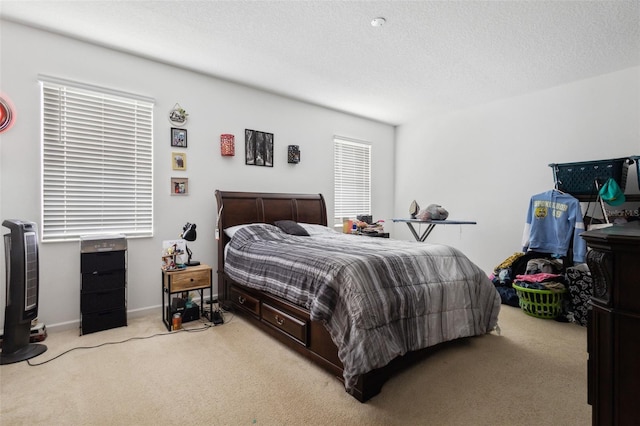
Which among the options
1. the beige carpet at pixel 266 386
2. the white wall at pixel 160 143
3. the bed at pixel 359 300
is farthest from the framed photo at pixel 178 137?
the beige carpet at pixel 266 386

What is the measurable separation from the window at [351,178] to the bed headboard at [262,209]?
0.62 metres

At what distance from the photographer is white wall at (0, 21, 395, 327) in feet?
8.66

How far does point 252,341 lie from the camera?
2.58 meters

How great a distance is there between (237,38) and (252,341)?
2628mm

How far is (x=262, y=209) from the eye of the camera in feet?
12.7

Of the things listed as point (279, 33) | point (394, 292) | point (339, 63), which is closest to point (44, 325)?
point (394, 292)

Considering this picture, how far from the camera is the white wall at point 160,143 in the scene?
2.64m

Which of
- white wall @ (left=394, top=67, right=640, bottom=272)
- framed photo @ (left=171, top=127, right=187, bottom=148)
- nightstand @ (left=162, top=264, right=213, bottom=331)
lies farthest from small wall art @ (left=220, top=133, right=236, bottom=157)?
white wall @ (left=394, top=67, right=640, bottom=272)

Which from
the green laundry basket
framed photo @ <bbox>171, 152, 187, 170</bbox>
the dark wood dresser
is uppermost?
framed photo @ <bbox>171, 152, 187, 170</bbox>

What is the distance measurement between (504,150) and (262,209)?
3.38m

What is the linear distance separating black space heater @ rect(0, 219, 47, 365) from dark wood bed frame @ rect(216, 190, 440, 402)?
5.04 feet

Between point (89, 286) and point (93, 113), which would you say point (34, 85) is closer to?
point (93, 113)

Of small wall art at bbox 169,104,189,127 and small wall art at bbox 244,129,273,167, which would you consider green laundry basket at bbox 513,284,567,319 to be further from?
small wall art at bbox 169,104,189,127

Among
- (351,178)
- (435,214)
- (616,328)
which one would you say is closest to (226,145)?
(351,178)
